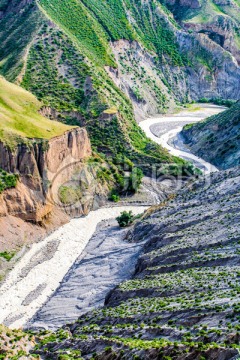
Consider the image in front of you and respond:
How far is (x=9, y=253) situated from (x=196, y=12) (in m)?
141

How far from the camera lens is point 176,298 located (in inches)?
1708

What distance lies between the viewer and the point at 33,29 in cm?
11994

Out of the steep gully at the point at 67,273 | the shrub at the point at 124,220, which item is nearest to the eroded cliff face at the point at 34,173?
the steep gully at the point at 67,273

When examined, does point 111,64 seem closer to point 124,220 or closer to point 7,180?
point 124,220

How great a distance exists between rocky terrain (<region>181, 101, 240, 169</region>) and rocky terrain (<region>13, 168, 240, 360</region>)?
3650 cm

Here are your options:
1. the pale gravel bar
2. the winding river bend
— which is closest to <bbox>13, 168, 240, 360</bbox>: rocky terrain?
the pale gravel bar

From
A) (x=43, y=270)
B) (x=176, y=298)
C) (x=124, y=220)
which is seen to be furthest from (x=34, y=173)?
Result: (x=176, y=298)

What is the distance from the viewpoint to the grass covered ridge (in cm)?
7588

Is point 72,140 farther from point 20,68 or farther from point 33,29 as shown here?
point 33,29

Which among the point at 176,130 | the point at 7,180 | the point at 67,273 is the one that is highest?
the point at 7,180

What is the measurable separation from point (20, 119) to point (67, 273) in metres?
28.5

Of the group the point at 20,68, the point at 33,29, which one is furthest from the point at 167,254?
the point at 33,29

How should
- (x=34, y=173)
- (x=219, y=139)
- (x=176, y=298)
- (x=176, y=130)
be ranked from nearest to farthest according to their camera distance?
(x=176, y=298), (x=34, y=173), (x=219, y=139), (x=176, y=130)

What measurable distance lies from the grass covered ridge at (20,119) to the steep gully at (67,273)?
1520cm
